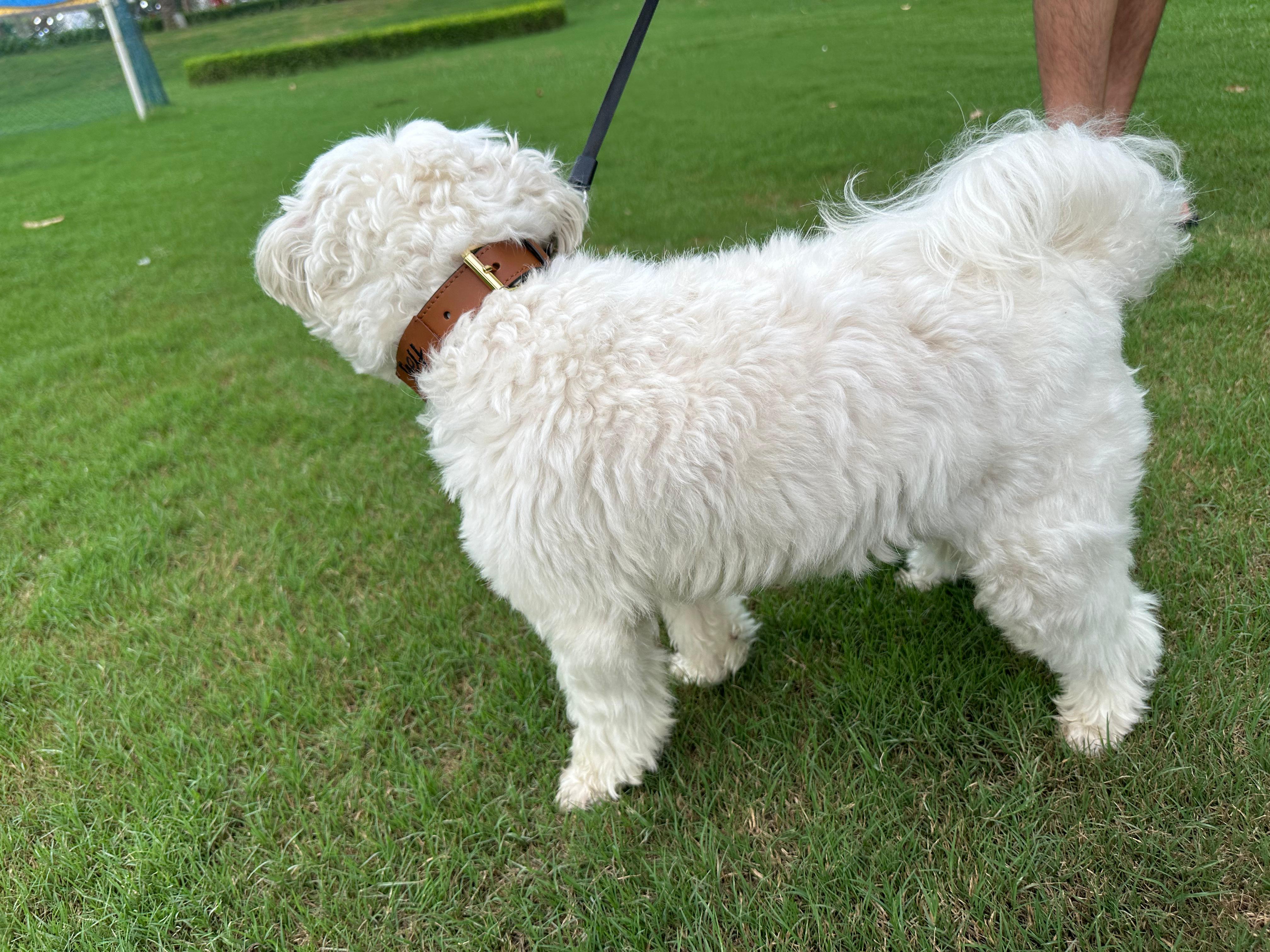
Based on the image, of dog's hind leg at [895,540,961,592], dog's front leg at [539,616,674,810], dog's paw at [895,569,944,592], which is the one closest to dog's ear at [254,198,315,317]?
dog's front leg at [539,616,674,810]

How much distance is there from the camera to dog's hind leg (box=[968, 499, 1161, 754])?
1.82 meters

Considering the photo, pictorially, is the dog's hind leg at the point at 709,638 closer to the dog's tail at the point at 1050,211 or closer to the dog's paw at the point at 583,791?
the dog's paw at the point at 583,791

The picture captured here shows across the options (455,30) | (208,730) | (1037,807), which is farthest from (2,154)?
(1037,807)

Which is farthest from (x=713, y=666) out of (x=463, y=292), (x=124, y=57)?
(x=124, y=57)

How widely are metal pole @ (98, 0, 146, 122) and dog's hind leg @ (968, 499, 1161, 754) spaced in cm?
1888

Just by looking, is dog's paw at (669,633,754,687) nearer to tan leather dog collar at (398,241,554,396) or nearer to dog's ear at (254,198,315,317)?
tan leather dog collar at (398,241,554,396)

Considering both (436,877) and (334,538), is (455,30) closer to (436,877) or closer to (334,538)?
(334,538)

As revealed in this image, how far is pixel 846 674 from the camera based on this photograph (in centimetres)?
237

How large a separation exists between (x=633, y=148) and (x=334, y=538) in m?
6.31

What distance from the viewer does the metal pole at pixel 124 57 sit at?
15.0 m

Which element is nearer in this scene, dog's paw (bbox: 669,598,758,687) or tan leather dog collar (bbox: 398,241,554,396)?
tan leather dog collar (bbox: 398,241,554,396)

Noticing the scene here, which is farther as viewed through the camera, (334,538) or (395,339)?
(334,538)

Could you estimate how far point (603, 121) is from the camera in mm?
2213

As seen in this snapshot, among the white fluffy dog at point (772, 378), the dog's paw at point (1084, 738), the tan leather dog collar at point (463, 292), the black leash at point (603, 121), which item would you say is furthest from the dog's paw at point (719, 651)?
the black leash at point (603, 121)
